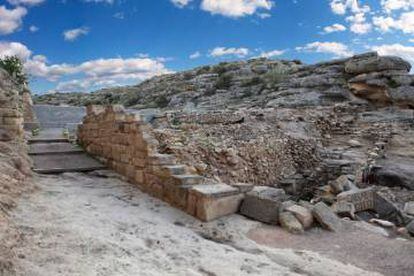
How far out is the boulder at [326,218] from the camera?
525 cm

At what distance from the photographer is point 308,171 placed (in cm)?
1073

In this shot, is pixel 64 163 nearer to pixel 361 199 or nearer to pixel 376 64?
pixel 361 199

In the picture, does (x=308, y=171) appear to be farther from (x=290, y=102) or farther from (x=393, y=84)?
(x=393, y=84)

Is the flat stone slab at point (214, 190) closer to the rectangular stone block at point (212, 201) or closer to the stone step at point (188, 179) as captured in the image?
the rectangular stone block at point (212, 201)

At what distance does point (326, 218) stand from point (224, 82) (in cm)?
1776

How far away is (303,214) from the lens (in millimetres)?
5332

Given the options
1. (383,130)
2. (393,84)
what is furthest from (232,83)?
(383,130)

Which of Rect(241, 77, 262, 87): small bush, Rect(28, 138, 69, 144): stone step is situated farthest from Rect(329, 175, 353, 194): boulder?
Rect(241, 77, 262, 87): small bush

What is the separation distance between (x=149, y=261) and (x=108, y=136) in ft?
14.6

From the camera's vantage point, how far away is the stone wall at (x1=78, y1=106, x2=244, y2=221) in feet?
18.0

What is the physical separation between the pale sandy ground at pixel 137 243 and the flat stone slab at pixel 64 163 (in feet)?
4.62

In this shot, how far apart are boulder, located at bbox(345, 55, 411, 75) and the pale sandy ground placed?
12.9 m

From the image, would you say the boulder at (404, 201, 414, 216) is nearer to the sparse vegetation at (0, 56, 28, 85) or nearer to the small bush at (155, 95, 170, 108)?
the sparse vegetation at (0, 56, 28, 85)

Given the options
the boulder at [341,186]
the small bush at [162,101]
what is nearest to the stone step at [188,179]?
the boulder at [341,186]
